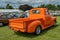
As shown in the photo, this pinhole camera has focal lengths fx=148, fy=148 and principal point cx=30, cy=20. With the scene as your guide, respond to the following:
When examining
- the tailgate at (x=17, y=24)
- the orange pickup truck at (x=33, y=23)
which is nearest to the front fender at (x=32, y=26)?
the orange pickup truck at (x=33, y=23)

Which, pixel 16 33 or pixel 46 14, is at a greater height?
pixel 46 14

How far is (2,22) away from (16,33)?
3.67 m

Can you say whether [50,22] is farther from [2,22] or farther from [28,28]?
[2,22]

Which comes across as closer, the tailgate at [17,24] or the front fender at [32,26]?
the tailgate at [17,24]

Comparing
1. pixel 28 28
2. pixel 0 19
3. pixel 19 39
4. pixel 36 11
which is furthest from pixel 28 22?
pixel 0 19

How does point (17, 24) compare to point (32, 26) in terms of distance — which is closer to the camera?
point (32, 26)

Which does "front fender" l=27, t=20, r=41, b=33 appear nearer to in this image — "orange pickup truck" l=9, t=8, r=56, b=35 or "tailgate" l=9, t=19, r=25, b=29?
"orange pickup truck" l=9, t=8, r=56, b=35

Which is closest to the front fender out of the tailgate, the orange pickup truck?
the orange pickup truck

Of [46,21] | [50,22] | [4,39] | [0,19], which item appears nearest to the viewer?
[4,39]

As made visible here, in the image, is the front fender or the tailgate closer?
the tailgate

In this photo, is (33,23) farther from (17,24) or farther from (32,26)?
(17,24)

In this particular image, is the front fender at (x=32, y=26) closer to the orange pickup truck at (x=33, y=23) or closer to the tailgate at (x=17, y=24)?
the orange pickup truck at (x=33, y=23)

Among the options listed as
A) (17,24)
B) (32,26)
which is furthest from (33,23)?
(17,24)

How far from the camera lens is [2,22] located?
13.1 meters
